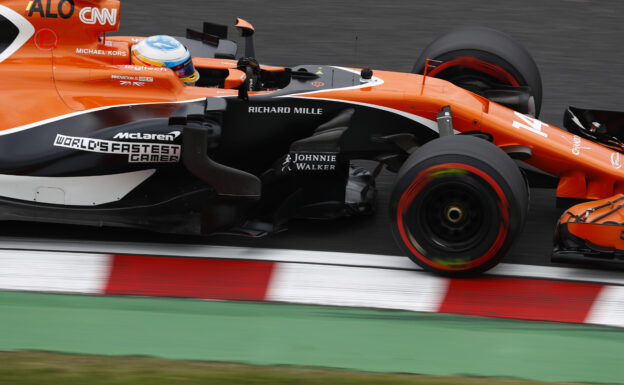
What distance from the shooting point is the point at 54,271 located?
4973 mm

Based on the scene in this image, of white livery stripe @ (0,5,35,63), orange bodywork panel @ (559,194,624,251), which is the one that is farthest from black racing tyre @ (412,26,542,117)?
white livery stripe @ (0,5,35,63)

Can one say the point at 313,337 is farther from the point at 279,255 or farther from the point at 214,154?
the point at 214,154

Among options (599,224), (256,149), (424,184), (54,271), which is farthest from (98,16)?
(599,224)

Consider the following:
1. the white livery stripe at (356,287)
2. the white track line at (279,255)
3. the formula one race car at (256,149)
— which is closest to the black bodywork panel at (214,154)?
the formula one race car at (256,149)

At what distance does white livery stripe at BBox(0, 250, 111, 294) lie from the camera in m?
4.79

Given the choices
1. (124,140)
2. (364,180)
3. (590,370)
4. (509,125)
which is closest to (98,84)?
(124,140)

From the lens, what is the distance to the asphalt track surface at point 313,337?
12.9ft

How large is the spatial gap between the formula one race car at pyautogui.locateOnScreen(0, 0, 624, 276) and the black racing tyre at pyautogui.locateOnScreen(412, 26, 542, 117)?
1.85ft

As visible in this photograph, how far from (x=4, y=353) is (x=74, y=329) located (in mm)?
359

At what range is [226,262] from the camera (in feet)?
17.0

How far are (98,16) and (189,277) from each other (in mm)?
1684

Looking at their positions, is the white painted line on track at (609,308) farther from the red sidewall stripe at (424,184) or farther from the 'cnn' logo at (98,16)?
the 'cnn' logo at (98,16)

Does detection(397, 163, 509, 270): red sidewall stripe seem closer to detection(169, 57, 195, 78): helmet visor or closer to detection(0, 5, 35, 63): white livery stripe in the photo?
detection(169, 57, 195, 78): helmet visor

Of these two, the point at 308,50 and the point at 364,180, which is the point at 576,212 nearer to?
the point at 364,180
